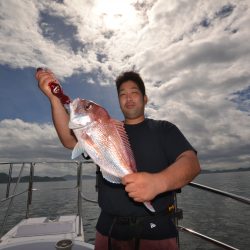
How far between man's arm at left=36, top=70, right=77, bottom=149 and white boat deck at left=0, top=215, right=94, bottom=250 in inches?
121

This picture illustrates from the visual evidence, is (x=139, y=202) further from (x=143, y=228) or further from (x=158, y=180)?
(x=158, y=180)

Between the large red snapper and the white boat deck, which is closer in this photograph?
the large red snapper

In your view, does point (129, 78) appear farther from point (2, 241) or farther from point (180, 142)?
point (2, 241)

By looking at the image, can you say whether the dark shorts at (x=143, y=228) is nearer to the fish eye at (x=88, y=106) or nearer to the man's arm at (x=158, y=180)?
the man's arm at (x=158, y=180)

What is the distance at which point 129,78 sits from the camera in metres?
3.54

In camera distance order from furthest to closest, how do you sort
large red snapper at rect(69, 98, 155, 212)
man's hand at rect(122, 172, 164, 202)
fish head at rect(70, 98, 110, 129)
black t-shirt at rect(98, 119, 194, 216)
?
1. black t-shirt at rect(98, 119, 194, 216)
2. fish head at rect(70, 98, 110, 129)
3. large red snapper at rect(69, 98, 155, 212)
4. man's hand at rect(122, 172, 164, 202)

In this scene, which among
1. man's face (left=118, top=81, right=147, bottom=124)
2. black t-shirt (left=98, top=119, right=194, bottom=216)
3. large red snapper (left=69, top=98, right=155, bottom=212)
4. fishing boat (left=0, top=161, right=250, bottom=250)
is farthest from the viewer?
fishing boat (left=0, top=161, right=250, bottom=250)

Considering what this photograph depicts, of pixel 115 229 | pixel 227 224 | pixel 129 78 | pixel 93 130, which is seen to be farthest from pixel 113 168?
pixel 227 224

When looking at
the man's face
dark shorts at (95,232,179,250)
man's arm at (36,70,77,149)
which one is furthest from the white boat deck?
the man's face

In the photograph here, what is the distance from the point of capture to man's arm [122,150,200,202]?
1.93 metres

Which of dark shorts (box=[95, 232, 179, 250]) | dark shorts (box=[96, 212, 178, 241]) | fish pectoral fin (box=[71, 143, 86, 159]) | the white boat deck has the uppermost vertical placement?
fish pectoral fin (box=[71, 143, 86, 159])

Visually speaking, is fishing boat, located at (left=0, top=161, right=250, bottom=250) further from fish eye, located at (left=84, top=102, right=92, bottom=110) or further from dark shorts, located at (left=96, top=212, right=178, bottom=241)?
fish eye, located at (left=84, top=102, right=92, bottom=110)

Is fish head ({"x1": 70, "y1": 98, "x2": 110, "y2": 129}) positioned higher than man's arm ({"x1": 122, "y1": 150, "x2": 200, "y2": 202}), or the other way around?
fish head ({"x1": 70, "y1": 98, "x2": 110, "y2": 129})

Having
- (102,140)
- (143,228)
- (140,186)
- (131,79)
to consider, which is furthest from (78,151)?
(131,79)
